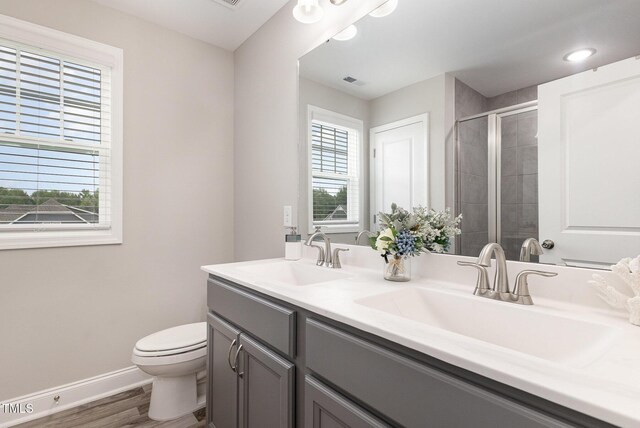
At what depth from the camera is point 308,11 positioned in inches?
65.4

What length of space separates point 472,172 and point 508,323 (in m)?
0.56

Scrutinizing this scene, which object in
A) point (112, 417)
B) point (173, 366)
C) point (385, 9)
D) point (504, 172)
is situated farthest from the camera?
point (112, 417)

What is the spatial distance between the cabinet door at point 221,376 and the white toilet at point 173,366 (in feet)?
0.78

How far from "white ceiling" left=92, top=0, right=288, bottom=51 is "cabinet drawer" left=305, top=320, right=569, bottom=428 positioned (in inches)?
82.9

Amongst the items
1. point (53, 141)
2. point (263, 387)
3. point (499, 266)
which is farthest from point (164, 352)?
point (499, 266)

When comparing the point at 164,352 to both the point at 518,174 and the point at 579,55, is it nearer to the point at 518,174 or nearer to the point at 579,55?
the point at 518,174

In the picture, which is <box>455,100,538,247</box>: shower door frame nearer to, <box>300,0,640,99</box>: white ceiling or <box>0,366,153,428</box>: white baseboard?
<box>300,0,640,99</box>: white ceiling

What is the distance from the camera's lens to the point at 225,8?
6.92ft

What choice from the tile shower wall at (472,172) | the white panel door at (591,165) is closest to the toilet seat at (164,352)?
the tile shower wall at (472,172)

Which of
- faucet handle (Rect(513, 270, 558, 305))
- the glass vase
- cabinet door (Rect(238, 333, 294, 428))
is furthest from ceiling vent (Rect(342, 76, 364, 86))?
cabinet door (Rect(238, 333, 294, 428))

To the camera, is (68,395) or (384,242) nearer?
(384,242)

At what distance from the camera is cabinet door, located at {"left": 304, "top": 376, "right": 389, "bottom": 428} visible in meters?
0.79

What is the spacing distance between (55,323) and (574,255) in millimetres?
2631

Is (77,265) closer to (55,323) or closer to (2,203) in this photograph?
(55,323)
